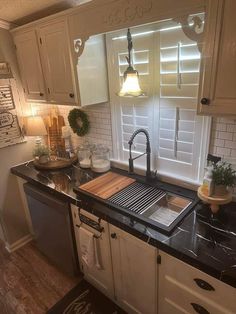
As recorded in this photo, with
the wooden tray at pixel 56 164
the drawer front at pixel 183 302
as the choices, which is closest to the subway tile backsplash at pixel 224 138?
the drawer front at pixel 183 302

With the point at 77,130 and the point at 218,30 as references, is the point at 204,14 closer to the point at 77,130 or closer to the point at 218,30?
the point at 218,30

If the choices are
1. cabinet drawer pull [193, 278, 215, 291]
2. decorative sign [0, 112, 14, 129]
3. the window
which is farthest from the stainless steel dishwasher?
cabinet drawer pull [193, 278, 215, 291]

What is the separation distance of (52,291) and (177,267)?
135 centimetres

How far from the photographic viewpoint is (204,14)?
40.5 inches

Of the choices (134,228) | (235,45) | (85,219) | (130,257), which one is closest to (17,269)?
(85,219)

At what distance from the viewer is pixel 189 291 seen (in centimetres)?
117

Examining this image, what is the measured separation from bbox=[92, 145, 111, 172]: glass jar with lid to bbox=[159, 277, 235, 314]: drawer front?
3.44 ft

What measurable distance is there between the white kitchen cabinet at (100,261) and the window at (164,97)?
0.67 m

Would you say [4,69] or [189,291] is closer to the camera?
[189,291]

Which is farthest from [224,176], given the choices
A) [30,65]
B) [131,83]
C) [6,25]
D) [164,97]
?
[6,25]

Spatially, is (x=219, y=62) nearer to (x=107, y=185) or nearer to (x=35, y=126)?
(x=107, y=185)

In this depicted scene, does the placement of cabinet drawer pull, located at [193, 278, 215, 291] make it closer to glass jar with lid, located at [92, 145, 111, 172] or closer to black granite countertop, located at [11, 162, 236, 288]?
black granite countertop, located at [11, 162, 236, 288]

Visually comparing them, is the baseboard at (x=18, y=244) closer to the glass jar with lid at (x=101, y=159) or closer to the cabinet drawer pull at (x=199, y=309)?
the glass jar with lid at (x=101, y=159)

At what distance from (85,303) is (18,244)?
111cm
